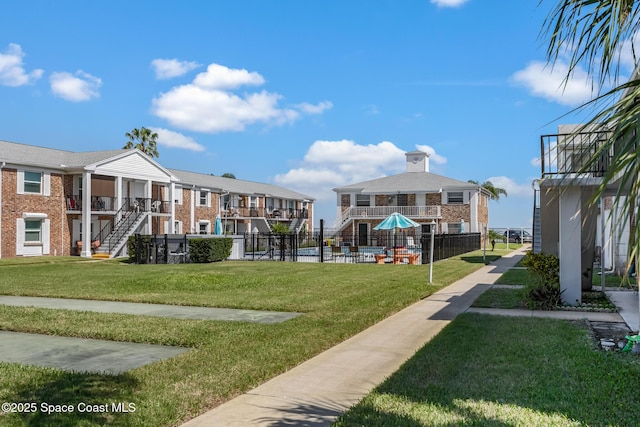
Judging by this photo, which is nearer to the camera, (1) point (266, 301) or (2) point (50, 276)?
(1) point (266, 301)

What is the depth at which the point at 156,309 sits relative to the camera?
441 inches

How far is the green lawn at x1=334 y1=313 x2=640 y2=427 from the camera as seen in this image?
4676 mm

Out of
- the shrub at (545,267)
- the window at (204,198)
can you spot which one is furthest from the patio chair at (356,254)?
the window at (204,198)

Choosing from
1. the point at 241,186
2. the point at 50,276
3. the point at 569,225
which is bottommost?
the point at 50,276

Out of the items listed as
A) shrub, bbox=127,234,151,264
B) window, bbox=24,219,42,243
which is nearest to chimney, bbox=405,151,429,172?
shrub, bbox=127,234,151,264

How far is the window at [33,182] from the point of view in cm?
2992

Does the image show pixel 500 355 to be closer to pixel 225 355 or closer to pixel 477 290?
pixel 225 355

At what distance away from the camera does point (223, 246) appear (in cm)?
2688

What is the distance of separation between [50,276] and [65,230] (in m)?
15.2

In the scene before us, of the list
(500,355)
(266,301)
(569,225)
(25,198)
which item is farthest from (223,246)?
(500,355)

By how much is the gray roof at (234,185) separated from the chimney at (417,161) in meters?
12.8

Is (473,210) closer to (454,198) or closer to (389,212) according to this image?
(454,198)

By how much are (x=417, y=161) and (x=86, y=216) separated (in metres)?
31.7

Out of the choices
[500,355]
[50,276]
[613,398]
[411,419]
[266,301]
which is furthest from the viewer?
[50,276]
